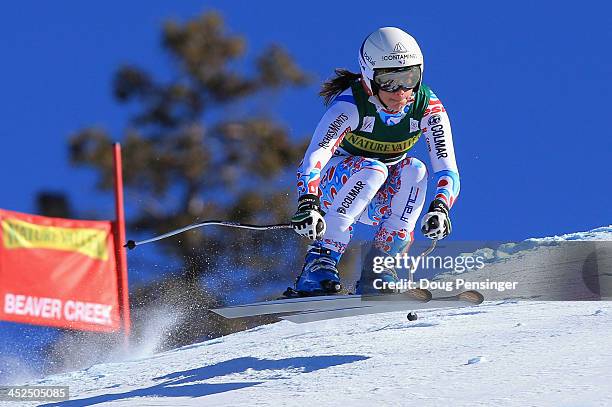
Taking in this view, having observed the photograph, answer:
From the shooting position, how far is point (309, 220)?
7.39 metres

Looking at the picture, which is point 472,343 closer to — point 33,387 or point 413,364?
point 413,364

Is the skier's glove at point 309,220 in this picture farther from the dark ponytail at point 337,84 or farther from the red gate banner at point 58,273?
the red gate banner at point 58,273

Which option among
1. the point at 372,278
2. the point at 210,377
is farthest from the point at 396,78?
the point at 210,377

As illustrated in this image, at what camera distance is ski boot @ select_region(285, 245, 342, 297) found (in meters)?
7.80

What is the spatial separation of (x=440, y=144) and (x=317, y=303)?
4.23 feet

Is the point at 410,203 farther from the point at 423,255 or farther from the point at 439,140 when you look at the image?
the point at 439,140

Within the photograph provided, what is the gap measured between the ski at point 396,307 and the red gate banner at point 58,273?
19.2 ft

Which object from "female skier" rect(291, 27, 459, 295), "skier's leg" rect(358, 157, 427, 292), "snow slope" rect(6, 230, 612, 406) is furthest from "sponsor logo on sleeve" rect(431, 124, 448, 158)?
"snow slope" rect(6, 230, 612, 406)

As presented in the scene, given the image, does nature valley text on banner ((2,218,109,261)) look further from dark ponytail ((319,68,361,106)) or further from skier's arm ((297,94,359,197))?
skier's arm ((297,94,359,197))

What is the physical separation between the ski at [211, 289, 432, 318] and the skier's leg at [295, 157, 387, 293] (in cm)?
22

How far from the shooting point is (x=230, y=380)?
24.2 feet

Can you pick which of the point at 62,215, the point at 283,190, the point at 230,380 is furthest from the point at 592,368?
the point at 62,215

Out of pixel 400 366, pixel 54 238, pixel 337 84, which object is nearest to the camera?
pixel 400 366

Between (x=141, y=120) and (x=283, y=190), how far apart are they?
5.14 metres
